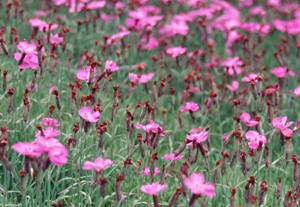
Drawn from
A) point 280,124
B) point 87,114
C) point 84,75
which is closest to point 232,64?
point 280,124

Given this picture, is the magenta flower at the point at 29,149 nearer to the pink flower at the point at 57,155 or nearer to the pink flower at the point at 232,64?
the pink flower at the point at 57,155

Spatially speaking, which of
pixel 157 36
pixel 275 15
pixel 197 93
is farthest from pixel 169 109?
pixel 275 15

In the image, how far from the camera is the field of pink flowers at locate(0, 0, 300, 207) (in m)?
1.70

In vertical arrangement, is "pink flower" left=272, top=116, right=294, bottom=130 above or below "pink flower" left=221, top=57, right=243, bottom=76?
above

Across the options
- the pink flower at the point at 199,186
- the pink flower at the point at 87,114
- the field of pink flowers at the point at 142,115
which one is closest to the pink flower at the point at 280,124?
the field of pink flowers at the point at 142,115

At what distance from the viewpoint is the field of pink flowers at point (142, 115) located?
1702 millimetres

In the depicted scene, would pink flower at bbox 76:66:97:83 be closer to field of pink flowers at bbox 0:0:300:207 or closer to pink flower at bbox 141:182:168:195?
field of pink flowers at bbox 0:0:300:207

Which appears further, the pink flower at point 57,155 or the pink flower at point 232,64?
the pink flower at point 232,64

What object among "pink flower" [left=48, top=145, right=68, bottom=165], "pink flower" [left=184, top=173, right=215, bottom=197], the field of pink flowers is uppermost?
"pink flower" [left=48, top=145, right=68, bottom=165]

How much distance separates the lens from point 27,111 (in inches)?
75.7

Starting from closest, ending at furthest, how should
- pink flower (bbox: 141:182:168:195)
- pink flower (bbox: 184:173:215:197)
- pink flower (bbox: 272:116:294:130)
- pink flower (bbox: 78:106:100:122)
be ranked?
1. pink flower (bbox: 184:173:215:197)
2. pink flower (bbox: 141:182:168:195)
3. pink flower (bbox: 78:106:100:122)
4. pink flower (bbox: 272:116:294:130)

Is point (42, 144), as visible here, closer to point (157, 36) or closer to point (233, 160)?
point (233, 160)

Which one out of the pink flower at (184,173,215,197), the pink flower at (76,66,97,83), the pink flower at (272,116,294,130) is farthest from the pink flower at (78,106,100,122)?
the pink flower at (272,116,294,130)

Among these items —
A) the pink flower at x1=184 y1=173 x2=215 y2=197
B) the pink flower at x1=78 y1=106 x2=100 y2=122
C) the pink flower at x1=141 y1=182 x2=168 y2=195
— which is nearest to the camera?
the pink flower at x1=184 y1=173 x2=215 y2=197
